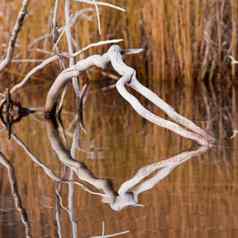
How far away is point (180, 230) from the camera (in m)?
3.45

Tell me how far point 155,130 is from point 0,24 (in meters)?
2.43

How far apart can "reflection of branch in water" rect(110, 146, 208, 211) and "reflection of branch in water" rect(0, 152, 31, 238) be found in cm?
32

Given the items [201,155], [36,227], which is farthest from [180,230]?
[201,155]

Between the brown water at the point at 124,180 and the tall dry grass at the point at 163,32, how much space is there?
85 centimetres

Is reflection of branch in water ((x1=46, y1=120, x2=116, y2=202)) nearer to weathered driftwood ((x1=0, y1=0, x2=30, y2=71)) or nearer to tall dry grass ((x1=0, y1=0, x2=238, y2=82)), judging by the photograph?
weathered driftwood ((x1=0, y1=0, x2=30, y2=71))

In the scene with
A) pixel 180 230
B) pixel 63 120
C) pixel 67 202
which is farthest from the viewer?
pixel 63 120

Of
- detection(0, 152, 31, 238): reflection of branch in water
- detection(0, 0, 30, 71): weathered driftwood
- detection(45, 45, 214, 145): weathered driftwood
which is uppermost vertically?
detection(0, 0, 30, 71): weathered driftwood

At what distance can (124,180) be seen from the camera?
429 cm

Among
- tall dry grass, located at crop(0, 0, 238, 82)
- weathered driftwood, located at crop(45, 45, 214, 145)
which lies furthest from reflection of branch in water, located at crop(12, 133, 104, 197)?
tall dry grass, located at crop(0, 0, 238, 82)

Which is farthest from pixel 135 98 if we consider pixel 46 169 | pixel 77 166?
pixel 46 169

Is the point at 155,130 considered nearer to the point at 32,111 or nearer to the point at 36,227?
the point at 32,111

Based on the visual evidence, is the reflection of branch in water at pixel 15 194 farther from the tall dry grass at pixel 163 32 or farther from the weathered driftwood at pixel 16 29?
the tall dry grass at pixel 163 32

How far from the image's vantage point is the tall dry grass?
288 inches

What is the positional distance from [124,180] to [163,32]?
10.4 feet
